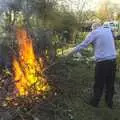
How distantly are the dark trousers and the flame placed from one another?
111 cm

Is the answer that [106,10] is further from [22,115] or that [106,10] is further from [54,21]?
[22,115]

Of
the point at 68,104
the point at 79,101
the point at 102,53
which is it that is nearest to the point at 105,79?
the point at 102,53

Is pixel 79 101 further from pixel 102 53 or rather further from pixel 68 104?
pixel 102 53

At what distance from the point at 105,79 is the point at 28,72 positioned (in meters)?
1.61

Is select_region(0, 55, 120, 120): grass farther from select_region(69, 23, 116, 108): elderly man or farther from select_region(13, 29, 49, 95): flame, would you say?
select_region(69, 23, 116, 108): elderly man

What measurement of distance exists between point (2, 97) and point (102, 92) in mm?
2314

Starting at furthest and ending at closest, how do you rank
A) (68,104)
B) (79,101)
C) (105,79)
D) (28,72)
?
(79,101)
(105,79)
(68,104)
(28,72)

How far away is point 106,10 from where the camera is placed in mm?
16391

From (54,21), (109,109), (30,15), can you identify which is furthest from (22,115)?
(54,21)

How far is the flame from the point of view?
7344 mm

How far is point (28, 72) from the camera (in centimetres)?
764

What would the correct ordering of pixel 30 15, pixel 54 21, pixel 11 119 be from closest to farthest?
pixel 11 119 < pixel 30 15 < pixel 54 21

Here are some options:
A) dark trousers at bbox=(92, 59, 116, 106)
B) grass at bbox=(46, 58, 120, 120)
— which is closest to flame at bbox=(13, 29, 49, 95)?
grass at bbox=(46, 58, 120, 120)

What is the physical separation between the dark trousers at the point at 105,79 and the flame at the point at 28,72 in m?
1.11
